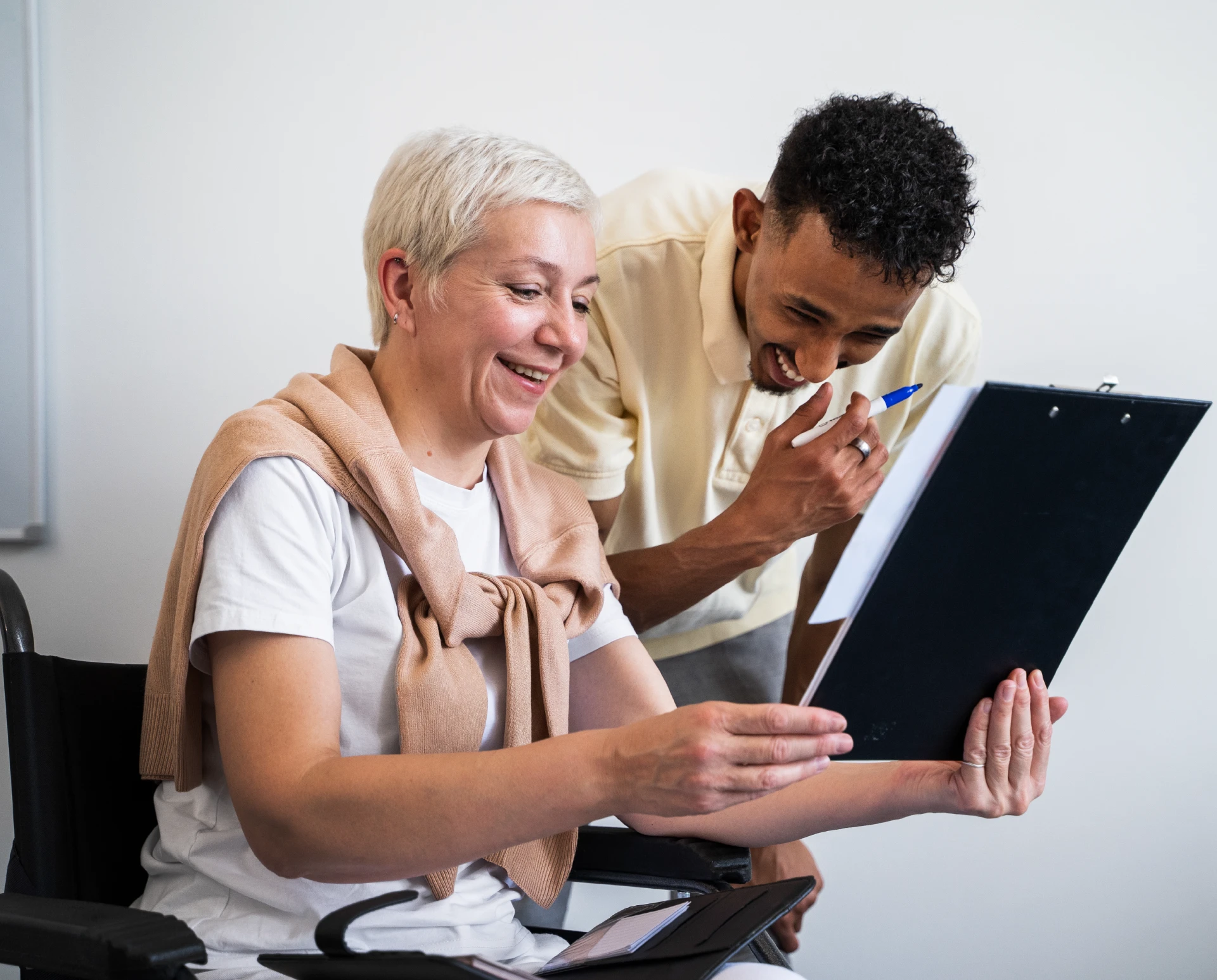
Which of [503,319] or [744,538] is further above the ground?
[503,319]

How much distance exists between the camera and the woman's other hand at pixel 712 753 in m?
0.77

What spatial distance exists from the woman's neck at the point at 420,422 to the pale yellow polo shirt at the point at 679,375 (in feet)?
1.14

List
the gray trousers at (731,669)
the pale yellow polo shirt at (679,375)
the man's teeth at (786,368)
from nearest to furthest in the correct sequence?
1. the man's teeth at (786,368)
2. the pale yellow polo shirt at (679,375)
3. the gray trousers at (731,669)

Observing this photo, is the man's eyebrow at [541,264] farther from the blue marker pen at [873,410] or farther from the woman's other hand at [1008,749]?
the woman's other hand at [1008,749]

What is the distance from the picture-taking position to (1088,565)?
95 centimetres

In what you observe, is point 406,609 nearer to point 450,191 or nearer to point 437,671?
point 437,671

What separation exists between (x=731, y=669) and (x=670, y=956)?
0.89 m

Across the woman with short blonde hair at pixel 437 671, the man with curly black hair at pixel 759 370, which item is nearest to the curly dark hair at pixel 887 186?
the man with curly black hair at pixel 759 370

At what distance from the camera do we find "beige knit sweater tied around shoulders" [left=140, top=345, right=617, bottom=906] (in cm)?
97

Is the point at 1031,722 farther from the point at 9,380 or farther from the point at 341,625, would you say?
the point at 9,380

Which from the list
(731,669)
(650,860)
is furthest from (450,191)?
(731,669)

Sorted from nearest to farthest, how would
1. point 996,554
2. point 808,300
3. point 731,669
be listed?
1. point 996,554
2. point 808,300
3. point 731,669

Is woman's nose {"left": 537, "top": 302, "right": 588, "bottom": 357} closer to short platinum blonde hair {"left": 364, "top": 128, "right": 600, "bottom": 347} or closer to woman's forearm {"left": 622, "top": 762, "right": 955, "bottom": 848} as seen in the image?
short platinum blonde hair {"left": 364, "top": 128, "right": 600, "bottom": 347}

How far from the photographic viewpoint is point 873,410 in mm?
1246
